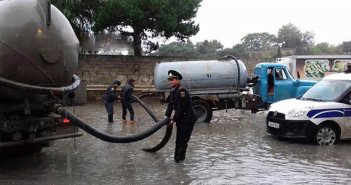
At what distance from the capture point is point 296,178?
8.05 metres

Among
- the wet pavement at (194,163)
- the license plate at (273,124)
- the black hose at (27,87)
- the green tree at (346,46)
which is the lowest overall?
the wet pavement at (194,163)

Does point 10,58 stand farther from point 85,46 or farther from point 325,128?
point 85,46

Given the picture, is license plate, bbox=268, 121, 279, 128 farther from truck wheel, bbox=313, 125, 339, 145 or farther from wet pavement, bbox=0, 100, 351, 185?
truck wheel, bbox=313, 125, 339, 145

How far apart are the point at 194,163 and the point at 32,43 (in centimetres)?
386

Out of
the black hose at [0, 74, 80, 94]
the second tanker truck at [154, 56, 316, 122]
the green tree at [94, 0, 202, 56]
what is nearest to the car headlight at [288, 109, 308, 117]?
the second tanker truck at [154, 56, 316, 122]

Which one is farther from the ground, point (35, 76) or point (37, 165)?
point (35, 76)

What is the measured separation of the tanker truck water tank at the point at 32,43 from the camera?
24.3 feet

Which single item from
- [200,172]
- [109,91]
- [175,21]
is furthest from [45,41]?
[175,21]

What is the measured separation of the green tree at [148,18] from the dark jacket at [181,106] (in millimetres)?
16175

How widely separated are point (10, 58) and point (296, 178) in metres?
5.05

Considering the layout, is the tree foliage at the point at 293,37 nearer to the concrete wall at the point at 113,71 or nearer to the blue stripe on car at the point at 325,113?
the concrete wall at the point at 113,71

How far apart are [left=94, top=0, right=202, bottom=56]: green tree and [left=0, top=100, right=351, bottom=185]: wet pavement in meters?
13.4

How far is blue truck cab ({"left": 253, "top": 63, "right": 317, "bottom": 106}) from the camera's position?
710 inches

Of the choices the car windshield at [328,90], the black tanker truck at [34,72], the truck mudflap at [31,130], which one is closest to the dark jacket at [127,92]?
the car windshield at [328,90]
